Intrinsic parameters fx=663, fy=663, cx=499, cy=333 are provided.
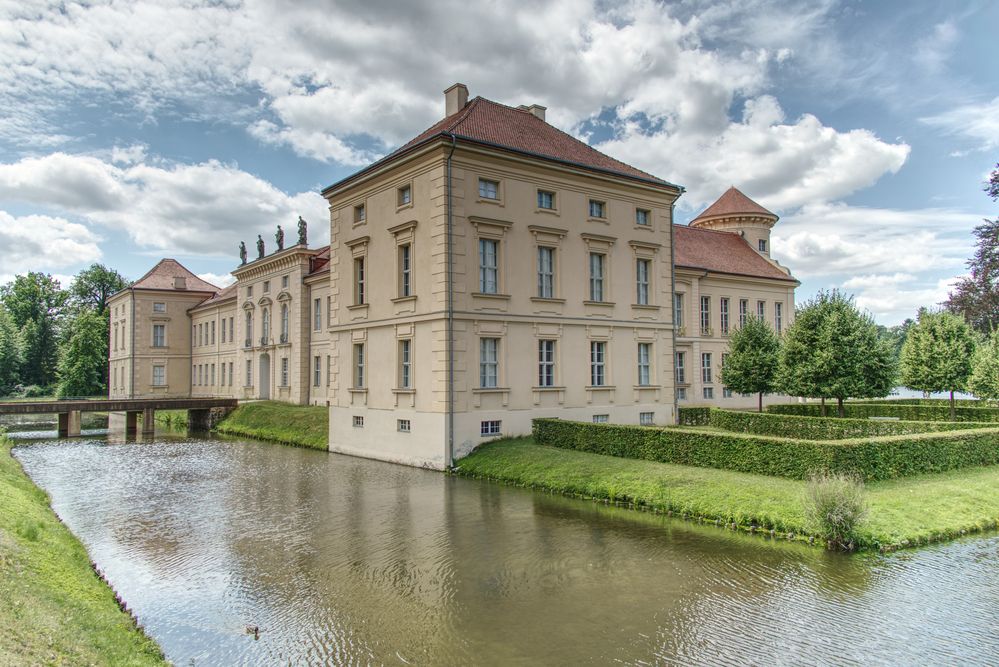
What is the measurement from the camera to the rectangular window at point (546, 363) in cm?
2536

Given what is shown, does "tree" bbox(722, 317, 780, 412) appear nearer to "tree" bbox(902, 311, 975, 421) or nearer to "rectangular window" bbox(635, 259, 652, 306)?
"tree" bbox(902, 311, 975, 421)

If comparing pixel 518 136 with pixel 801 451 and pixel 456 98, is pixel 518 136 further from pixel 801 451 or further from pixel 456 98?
pixel 801 451

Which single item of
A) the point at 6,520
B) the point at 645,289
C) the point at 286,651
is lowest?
the point at 286,651

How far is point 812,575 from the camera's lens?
34.9ft

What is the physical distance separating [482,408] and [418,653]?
1555 centimetres

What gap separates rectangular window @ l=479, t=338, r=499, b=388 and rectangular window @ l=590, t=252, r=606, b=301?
531 centimetres

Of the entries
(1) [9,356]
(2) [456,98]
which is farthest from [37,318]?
(2) [456,98]

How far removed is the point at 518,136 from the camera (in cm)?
2625

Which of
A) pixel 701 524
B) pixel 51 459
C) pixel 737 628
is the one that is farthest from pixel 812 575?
pixel 51 459

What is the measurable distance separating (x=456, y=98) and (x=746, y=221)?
96.1 feet

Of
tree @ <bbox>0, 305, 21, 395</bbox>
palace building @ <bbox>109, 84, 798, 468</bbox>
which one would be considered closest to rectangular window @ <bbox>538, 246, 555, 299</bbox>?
palace building @ <bbox>109, 84, 798, 468</bbox>

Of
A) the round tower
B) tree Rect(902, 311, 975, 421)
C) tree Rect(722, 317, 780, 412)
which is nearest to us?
tree Rect(902, 311, 975, 421)

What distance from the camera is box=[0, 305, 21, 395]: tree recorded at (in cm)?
7394

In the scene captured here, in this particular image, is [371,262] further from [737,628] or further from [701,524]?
[737,628]
